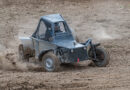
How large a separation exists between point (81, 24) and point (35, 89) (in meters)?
9.77

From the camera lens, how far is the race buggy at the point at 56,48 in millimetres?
14703

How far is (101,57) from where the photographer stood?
15.4 m

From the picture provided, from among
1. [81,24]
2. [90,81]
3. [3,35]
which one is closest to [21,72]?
[90,81]

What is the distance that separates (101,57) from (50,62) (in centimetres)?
177

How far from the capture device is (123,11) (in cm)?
2359

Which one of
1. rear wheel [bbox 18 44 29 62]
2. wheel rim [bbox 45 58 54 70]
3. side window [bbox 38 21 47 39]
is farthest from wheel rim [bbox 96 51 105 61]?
rear wheel [bbox 18 44 29 62]

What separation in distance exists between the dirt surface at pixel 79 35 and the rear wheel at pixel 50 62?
30cm

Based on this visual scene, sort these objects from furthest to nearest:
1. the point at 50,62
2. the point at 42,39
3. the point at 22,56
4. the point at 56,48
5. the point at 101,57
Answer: the point at 22,56
the point at 101,57
the point at 42,39
the point at 56,48
the point at 50,62

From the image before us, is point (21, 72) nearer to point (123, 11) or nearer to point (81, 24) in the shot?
point (81, 24)

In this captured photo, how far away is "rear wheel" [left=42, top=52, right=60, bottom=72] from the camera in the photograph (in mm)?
14521

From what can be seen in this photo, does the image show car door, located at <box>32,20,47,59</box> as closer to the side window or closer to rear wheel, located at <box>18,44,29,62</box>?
the side window

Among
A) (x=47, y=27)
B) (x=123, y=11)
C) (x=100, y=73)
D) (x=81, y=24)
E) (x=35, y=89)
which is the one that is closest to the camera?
(x=35, y=89)

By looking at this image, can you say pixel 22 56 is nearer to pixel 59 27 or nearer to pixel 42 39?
pixel 42 39

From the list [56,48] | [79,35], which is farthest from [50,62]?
[79,35]
